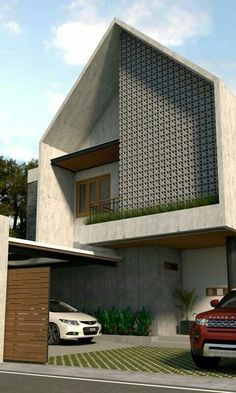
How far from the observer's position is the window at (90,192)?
73.8 ft

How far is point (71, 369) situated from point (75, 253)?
7617 millimetres

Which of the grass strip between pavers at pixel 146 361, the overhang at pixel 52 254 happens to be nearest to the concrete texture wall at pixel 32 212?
the overhang at pixel 52 254

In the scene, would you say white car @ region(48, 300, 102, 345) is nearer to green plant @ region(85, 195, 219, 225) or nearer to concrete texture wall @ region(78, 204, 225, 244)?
concrete texture wall @ region(78, 204, 225, 244)

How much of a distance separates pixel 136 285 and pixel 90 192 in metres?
5.61

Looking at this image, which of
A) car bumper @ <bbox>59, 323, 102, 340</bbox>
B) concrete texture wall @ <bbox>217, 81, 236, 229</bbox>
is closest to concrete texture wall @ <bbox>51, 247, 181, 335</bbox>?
car bumper @ <bbox>59, 323, 102, 340</bbox>

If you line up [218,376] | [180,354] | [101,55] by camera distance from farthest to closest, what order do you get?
[101,55] → [180,354] → [218,376]

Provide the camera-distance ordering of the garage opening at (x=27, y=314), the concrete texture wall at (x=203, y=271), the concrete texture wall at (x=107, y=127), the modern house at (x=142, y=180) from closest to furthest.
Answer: the garage opening at (x=27, y=314) → the modern house at (x=142, y=180) → the concrete texture wall at (x=203, y=271) → the concrete texture wall at (x=107, y=127)

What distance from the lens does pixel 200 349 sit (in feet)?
31.6

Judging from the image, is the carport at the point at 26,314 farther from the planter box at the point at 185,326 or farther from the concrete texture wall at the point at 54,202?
the concrete texture wall at the point at 54,202

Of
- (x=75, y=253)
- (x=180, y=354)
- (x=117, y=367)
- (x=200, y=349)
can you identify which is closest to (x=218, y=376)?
(x=200, y=349)

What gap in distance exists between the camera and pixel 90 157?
2177 centimetres

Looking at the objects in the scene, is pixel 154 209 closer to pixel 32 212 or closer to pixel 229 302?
pixel 229 302

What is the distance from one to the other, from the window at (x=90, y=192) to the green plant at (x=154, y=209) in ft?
9.30

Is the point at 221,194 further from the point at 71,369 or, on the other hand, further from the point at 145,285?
the point at 71,369
